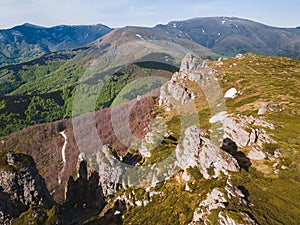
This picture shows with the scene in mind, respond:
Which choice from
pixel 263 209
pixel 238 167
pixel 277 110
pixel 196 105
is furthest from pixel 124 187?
pixel 196 105

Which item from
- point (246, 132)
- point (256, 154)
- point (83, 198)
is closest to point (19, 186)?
point (83, 198)

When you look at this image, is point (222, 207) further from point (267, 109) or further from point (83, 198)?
point (267, 109)

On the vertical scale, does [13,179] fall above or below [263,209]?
below

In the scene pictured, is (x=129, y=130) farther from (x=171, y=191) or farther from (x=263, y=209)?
(x=263, y=209)

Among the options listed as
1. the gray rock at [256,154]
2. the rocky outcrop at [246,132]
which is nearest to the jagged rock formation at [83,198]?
the rocky outcrop at [246,132]

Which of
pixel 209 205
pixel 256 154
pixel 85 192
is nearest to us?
pixel 209 205

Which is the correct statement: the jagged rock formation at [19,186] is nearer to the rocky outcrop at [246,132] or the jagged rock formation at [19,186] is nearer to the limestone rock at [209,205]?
the limestone rock at [209,205]
